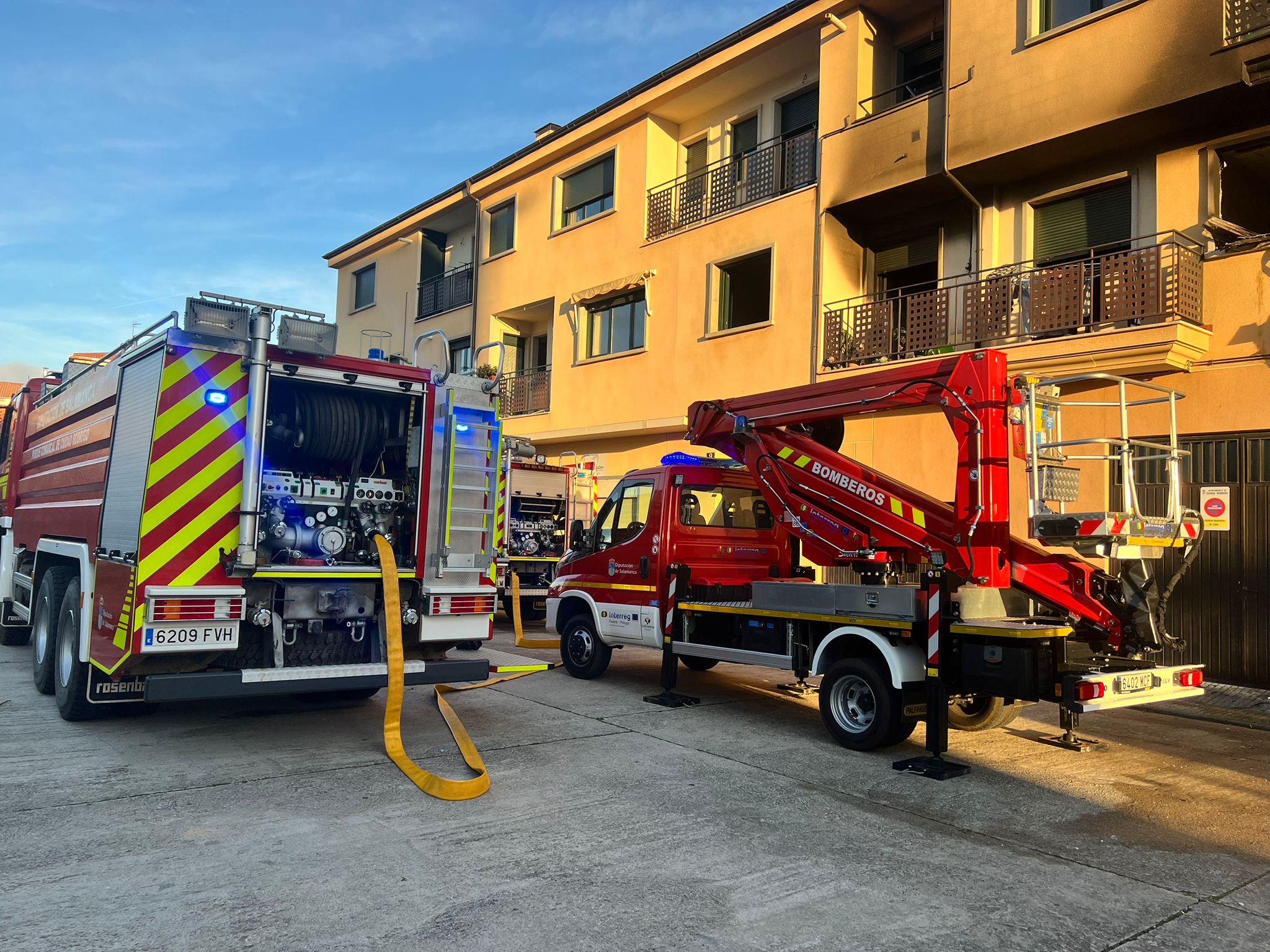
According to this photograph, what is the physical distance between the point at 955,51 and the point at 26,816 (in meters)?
13.4

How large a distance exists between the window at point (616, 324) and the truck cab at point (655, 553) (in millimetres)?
8797

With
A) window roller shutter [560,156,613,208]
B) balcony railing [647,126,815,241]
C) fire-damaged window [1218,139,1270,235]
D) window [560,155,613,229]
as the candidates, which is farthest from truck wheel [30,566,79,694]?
window roller shutter [560,156,613,208]

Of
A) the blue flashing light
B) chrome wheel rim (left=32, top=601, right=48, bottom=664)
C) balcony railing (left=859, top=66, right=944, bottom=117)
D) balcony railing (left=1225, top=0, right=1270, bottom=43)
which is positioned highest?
balcony railing (left=859, top=66, right=944, bottom=117)

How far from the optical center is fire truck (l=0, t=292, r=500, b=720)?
233 inches

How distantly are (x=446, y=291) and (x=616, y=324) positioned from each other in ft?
26.9

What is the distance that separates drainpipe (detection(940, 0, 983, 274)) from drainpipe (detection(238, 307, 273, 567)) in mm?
9844

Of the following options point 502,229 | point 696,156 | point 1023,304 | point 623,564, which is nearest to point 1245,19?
point 1023,304

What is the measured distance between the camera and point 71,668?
279 inches

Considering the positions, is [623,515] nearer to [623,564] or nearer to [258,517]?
[623,564]

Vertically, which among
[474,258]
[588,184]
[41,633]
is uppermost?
[588,184]

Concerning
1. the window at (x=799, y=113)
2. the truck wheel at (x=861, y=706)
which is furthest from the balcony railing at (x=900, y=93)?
the truck wheel at (x=861, y=706)

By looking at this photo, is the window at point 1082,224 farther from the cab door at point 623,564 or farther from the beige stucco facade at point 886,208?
the cab door at point 623,564

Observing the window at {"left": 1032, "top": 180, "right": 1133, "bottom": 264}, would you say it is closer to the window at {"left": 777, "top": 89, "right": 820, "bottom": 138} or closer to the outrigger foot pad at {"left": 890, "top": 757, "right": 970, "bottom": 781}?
the window at {"left": 777, "top": 89, "right": 820, "bottom": 138}

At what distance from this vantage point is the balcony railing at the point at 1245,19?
9.82 m
